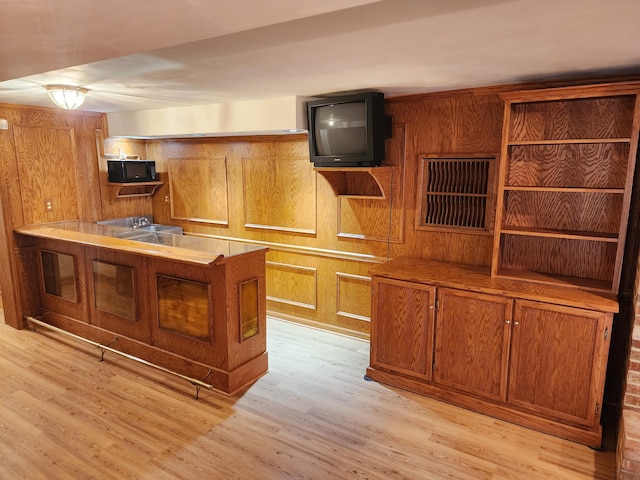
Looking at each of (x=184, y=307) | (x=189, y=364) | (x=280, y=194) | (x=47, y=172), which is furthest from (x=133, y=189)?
(x=189, y=364)

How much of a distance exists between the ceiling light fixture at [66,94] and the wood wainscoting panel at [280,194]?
5.93ft

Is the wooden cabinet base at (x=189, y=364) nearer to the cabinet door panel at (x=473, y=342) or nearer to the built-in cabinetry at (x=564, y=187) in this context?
the cabinet door panel at (x=473, y=342)

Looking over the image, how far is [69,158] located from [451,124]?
392 centimetres

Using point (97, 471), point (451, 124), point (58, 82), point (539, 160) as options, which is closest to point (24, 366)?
point (97, 471)

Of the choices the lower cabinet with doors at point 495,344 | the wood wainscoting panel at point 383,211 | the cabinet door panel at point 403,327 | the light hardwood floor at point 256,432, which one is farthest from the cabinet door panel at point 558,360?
the wood wainscoting panel at point 383,211

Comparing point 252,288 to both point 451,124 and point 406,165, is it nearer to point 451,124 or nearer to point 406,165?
point 406,165

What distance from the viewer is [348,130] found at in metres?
3.45

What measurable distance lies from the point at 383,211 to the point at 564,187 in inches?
57.9

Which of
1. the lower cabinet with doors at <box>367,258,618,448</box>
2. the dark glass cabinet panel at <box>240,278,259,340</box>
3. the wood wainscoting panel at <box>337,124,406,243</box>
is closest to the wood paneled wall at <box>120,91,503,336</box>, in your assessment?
the wood wainscoting panel at <box>337,124,406,243</box>

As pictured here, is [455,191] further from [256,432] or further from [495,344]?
[256,432]

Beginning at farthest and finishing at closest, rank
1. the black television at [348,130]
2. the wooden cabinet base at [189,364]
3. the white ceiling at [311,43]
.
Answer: the black television at [348,130] → the wooden cabinet base at [189,364] → the white ceiling at [311,43]

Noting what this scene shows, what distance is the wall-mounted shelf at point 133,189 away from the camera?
4.99 m

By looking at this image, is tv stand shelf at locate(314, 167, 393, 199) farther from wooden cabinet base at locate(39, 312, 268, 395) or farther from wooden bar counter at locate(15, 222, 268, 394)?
wooden cabinet base at locate(39, 312, 268, 395)

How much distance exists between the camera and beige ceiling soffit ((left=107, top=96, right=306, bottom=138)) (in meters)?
3.67
